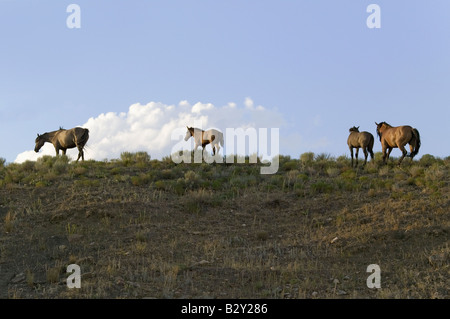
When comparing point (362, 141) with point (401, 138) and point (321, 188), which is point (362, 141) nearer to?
point (401, 138)

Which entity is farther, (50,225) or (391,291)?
(50,225)

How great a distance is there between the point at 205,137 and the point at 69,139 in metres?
7.40

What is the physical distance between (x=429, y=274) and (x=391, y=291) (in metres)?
→ 1.41

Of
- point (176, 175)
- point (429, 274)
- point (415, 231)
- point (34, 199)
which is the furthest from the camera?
point (176, 175)

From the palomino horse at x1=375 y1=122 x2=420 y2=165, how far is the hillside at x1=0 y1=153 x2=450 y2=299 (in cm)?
108

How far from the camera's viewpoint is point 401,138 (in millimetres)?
24812

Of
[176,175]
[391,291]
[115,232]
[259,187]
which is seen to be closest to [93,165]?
[176,175]

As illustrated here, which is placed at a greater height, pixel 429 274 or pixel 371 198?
pixel 371 198

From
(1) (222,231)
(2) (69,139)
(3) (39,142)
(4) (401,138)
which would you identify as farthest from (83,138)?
(4) (401,138)

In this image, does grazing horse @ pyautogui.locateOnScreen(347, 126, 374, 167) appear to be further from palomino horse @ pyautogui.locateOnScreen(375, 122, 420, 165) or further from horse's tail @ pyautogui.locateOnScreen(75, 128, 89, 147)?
horse's tail @ pyautogui.locateOnScreen(75, 128, 89, 147)

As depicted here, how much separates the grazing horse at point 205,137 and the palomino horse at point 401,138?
28.3 ft
